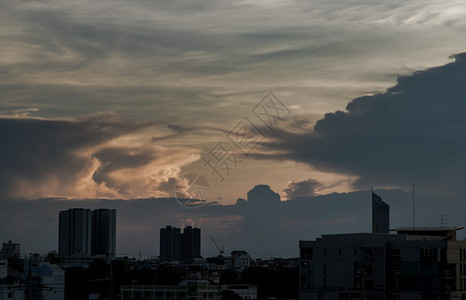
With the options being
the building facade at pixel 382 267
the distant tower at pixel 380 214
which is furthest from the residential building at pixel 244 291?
the building facade at pixel 382 267

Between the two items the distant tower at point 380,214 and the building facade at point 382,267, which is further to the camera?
the distant tower at point 380,214

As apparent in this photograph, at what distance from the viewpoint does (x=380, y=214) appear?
14788cm

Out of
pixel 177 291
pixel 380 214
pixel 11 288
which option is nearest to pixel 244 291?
pixel 380 214

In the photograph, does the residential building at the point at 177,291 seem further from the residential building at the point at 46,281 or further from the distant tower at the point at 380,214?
the distant tower at the point at 380,214

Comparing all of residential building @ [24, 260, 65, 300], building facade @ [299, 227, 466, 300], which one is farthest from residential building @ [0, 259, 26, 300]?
building facade @ [299, 227, 466, 300]

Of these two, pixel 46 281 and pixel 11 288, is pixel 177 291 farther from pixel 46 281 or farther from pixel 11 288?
pixel 46 281

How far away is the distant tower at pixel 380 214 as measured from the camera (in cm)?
14631

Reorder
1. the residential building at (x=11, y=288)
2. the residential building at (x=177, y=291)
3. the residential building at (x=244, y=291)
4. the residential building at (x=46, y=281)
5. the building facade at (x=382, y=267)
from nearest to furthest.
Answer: the building facade at (x=382, y=267) → the residential building at (x=177, y=291) → the residential building at (x=11, y=288) → the residential building at (x=46, y=281) → the residential building at (x=244, y=291)

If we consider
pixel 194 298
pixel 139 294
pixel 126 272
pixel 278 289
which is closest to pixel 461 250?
pixel 194 298

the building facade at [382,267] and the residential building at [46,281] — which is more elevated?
the building facade at [382,267]

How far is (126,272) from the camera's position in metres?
179

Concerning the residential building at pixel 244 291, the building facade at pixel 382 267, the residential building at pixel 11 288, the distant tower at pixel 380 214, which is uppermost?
the distant tower at pixel 380 214

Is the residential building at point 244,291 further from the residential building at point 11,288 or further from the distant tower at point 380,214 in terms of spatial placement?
the residential building at point 11,288

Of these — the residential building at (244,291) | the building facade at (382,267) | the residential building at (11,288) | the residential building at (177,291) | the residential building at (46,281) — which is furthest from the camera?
the residential building at (244,291)
